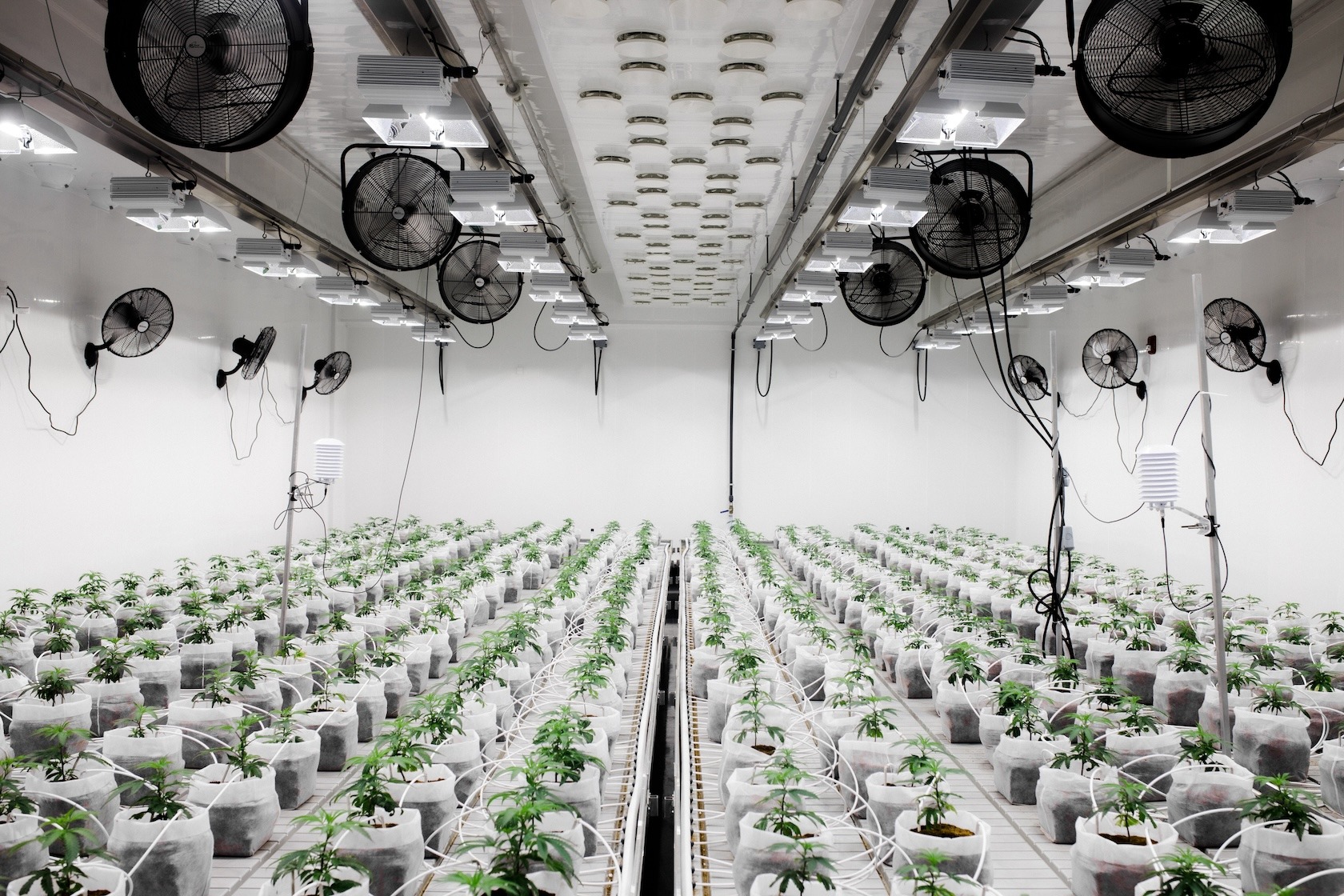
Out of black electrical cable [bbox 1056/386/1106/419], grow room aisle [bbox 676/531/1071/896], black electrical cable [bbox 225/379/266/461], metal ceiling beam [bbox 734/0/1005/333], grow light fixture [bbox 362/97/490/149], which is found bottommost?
grow room aisle [bbox 676/531/1071/896]

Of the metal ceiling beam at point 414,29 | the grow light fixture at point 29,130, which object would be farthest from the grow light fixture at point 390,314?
the metal ceiling beam at point 414,29

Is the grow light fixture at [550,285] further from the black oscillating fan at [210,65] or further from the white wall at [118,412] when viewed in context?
the black oscillating fan at [210,65]

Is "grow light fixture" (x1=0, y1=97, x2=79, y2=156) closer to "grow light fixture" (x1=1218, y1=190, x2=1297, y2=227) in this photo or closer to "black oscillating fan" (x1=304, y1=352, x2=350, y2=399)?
"grow light fixture" (x1=1218, y1=190, x2=1297, y2=227)

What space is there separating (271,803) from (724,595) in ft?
13.7

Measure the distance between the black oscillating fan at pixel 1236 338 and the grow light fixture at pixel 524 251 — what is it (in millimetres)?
5714

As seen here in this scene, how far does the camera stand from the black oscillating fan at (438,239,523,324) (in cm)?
663

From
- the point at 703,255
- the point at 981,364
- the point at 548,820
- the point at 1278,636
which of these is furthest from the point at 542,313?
the point at 548,820

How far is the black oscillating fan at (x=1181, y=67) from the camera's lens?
239cm

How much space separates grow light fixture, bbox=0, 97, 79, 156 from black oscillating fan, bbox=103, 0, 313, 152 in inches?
92.5

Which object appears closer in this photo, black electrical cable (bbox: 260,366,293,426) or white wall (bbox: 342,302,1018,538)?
black electrical cable (bbox: 260,366,293,426)

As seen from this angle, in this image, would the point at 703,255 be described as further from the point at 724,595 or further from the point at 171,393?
the point at 171,393

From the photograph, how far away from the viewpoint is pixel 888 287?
22.2 ft

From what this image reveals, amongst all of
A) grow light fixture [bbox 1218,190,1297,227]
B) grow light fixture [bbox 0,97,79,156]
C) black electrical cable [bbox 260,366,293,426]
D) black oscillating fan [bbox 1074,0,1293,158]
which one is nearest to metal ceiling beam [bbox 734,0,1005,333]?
black oscillating fan [bbox 1074,0,1293,158]

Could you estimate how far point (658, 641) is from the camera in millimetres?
7047
